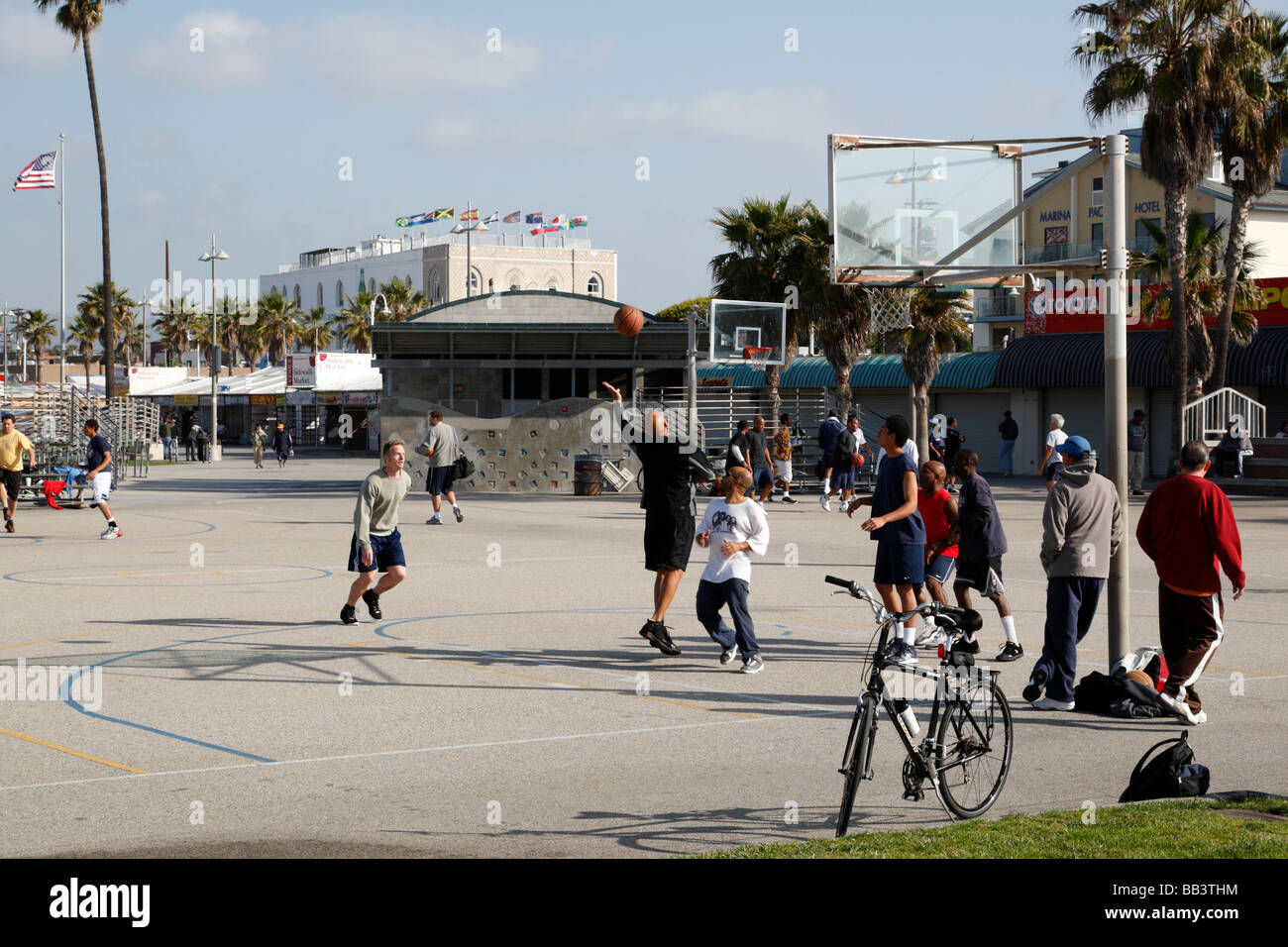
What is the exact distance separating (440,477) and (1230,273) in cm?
2158

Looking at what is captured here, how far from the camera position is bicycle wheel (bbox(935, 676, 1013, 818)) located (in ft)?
21.7

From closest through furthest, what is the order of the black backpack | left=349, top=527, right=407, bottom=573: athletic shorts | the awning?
the black backpack, left=349, top=527, right=407, bottom=573: athletic shorts, the awning

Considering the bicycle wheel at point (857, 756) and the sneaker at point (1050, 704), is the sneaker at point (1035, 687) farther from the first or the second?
the bicycle wheel at point (857, 756)

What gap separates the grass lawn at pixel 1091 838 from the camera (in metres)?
5.58

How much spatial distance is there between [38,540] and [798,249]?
23076 millimetres

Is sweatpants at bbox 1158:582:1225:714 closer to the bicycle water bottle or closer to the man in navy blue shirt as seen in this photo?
the bicycle water bottle

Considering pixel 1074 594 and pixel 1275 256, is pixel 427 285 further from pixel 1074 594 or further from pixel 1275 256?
pixel 1074 594

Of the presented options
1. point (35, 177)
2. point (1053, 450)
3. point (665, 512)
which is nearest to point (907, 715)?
point (665, 512)

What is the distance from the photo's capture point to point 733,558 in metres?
10.8

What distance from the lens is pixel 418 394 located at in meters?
40.0

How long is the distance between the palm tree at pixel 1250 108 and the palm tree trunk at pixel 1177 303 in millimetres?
1376

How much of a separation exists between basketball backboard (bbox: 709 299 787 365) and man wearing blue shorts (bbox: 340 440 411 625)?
20302 millimetres

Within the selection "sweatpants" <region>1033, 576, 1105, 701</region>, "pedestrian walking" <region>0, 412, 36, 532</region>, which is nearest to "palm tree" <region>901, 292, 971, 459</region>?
"pedestrian walking" <region>0, 412, 36, 532</region>
